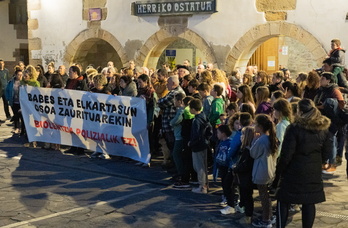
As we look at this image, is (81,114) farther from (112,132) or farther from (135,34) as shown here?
(135,34)

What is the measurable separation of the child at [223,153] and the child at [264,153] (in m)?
0.68

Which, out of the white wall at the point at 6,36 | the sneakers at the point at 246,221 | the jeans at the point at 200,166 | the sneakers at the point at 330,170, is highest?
the white wall at the point at 6,36

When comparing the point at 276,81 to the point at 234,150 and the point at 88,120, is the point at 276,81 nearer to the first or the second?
the point at 234,150

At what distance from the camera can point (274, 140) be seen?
637 centimetres

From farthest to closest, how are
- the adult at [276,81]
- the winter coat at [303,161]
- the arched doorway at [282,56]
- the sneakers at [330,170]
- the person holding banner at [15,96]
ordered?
the arched doorway at [282,56]
the person holding banner at [15,96]
the adult at [276,81]
the sneakers at [330,170]
the winter coat at [303,161]

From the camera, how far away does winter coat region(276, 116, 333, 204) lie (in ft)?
18.5

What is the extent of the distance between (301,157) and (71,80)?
6630 millimetres

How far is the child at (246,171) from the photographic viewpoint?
6547 mm

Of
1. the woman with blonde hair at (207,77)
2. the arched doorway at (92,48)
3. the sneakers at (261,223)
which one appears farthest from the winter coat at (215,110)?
the arched doorway at (92,48)

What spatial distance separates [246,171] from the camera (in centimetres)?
656

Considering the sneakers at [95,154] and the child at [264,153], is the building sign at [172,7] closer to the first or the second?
the sneakers at [95,154]

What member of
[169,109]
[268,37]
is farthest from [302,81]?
[268,37]

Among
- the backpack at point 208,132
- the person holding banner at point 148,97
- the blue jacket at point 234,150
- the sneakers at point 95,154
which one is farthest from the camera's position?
the sneakers at point 95,154

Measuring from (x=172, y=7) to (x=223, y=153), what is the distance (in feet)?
30.9
